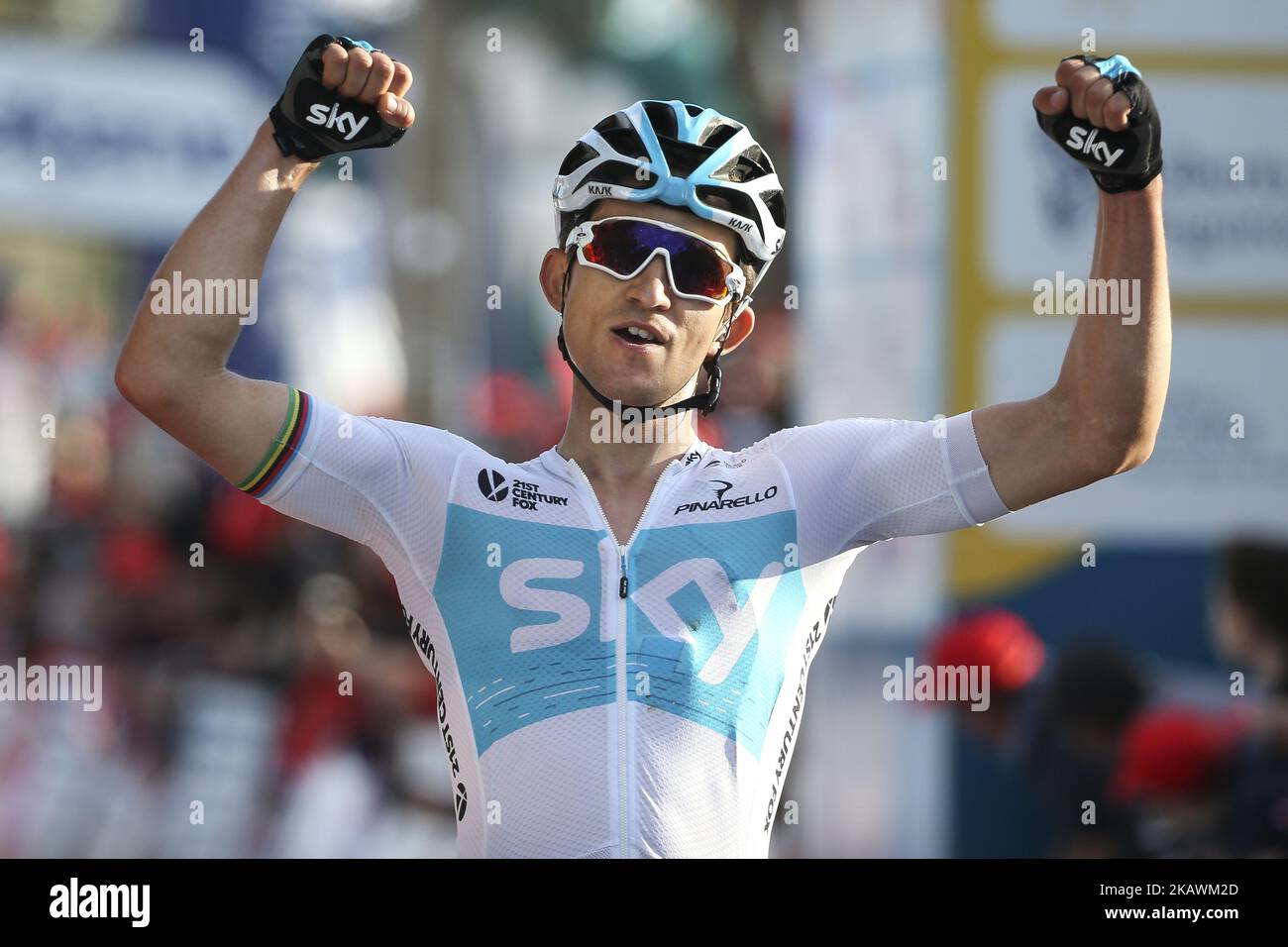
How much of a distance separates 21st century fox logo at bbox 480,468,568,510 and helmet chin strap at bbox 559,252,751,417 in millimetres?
256

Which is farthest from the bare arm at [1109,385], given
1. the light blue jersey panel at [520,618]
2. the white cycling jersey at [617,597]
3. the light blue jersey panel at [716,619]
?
the light blue jersey panel at [520,618]

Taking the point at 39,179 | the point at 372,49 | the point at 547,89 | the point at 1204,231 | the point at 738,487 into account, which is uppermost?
the point at 547,89

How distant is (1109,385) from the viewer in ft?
12.8

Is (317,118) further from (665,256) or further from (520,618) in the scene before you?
(520,618)

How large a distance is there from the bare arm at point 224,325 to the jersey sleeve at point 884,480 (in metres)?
1.17

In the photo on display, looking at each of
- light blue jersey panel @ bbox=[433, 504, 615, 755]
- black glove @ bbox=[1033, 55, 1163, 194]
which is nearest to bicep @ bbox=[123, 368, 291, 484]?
light blue jersey panel @ bbox=[433, 504, 615, 755]

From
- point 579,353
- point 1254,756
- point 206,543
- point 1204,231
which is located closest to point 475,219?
point 206,543

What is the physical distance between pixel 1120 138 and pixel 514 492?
1514 mm

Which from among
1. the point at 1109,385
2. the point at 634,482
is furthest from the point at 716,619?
the point at 1109,385

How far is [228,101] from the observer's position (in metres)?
13.5

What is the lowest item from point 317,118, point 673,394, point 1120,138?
point 673,394

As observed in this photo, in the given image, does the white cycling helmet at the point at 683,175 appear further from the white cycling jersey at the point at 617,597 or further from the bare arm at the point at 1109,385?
the bare arm at the point at 1109,385
